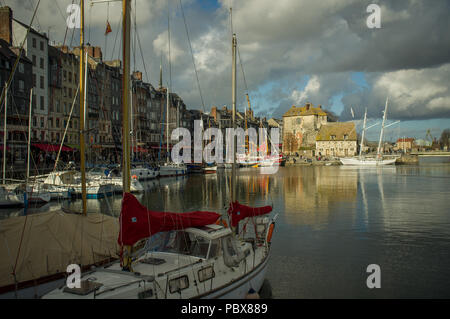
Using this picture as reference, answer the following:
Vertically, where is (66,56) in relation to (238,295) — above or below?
above

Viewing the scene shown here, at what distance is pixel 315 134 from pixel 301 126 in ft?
31.8

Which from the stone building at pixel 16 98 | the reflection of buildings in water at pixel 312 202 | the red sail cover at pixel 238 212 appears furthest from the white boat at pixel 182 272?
the stone building at pixel 16 98

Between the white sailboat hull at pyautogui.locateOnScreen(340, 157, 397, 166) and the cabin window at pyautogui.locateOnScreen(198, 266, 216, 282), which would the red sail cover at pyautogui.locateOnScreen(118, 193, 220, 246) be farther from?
the white sailboat hull at pyautogui.locateOnScreen(340, 157, 397, 166)

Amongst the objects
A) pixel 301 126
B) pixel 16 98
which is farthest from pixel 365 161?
pixel 16 98

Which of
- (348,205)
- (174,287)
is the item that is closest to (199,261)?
(174,287)

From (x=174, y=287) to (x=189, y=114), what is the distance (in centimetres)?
12135

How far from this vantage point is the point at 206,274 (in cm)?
1170

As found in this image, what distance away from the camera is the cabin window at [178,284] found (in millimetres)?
10759

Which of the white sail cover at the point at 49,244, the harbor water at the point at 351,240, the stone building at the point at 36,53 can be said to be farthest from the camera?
the stone building at the point at 36,53

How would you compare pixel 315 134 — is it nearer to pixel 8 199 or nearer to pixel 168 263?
pixel 8 199

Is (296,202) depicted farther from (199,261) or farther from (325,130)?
(325,130)

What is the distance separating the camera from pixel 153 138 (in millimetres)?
107938

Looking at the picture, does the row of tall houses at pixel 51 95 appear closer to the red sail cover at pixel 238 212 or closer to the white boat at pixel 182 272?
the red sail cover at pixel 238 212
